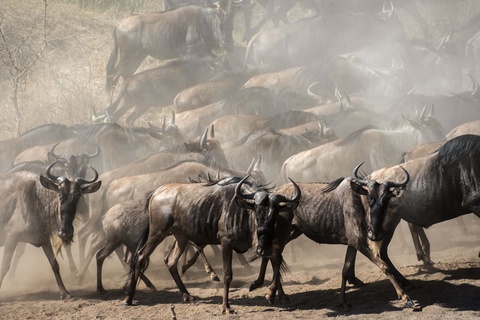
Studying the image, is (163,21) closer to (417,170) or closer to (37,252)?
(37,252)

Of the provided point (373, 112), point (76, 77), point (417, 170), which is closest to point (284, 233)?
point (417, 170)

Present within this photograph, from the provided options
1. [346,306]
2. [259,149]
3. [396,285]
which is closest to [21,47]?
[259,149]

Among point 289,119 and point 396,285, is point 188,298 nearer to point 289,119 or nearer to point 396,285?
point 396,285

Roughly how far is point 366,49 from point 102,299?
1172 centimetres

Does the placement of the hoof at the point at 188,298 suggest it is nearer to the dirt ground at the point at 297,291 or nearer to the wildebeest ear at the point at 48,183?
the dirt ground at the point at 297,291

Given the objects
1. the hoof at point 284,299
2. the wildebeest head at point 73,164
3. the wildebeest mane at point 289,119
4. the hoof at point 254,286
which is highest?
the wildebeest head at point 73,164

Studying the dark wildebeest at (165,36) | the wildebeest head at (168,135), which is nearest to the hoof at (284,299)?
the wildebeest head at (168,135)

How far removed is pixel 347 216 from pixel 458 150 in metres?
1.40

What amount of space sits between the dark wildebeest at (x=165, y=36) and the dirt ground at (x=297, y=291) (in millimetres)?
8844

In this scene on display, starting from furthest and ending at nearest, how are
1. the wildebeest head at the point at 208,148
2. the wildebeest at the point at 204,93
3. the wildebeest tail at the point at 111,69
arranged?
the wildebeest tail at the point at 111,69 → the wildebeest at the point at 204,93 → the wildebeest head at the point at 208,148

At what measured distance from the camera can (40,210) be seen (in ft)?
32.6

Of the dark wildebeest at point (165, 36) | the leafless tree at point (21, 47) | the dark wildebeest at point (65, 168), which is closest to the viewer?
the dark wildebeest at point (65, 168)

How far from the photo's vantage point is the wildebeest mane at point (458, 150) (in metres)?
8.73

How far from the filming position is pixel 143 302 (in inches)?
356
